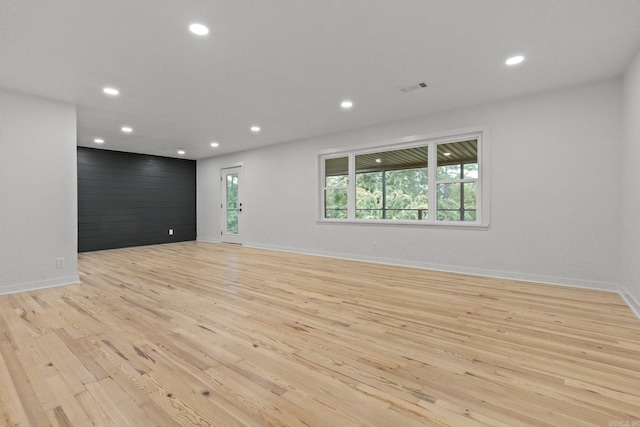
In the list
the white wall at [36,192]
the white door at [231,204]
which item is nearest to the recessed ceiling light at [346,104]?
the white wall at [36,192]

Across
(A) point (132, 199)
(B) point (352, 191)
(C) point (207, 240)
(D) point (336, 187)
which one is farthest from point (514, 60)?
(A) point (132, 199)

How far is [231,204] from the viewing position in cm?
835

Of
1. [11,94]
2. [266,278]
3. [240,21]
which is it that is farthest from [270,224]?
[240,21]

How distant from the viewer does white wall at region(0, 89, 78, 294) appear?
11.9 ft

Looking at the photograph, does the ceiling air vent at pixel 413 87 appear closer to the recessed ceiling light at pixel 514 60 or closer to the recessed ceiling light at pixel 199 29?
the recessed ceiling light at pixel 514 60

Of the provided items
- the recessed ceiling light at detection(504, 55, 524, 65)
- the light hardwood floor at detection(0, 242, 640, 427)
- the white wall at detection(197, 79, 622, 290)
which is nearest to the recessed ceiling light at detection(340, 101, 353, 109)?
the white wall at detection(197, 79, 622, 290)

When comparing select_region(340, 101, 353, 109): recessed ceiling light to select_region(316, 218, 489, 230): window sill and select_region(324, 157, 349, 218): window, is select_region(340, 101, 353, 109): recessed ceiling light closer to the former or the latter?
select_region(324, 157, 349, 218): window

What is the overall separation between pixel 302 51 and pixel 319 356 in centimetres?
266

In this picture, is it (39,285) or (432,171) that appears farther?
(432,171)

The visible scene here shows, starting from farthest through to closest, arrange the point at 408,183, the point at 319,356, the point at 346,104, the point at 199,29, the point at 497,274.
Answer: the point at 408,183 → the point at 346,104 → the point at 497,274 → the point at 199,29 → the point at 319,356

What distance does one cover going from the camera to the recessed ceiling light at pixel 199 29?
2.47m

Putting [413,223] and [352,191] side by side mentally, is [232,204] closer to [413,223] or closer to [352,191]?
[352,191]

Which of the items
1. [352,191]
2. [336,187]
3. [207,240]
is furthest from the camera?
[207,240]

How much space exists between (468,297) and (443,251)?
1509 millimetres
